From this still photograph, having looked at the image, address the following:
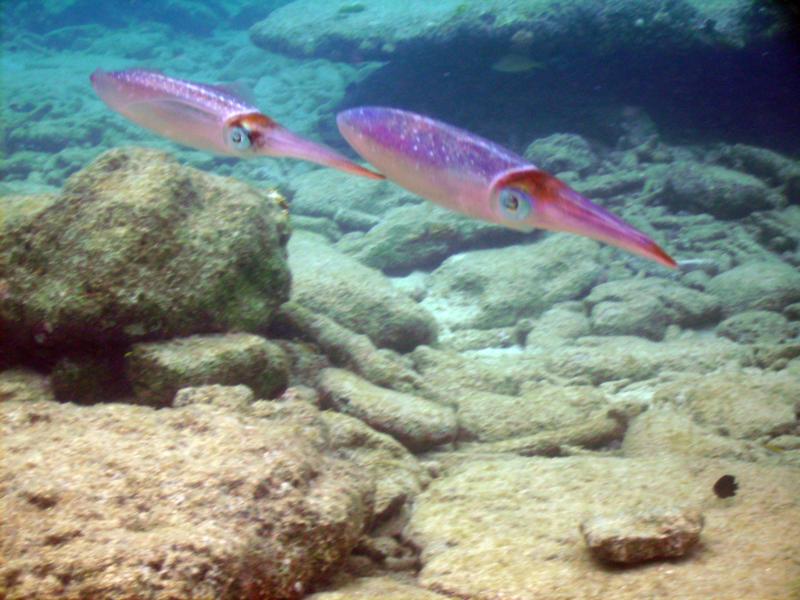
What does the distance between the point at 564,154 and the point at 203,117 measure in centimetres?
1153

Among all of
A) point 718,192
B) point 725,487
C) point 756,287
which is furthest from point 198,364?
point 718,192

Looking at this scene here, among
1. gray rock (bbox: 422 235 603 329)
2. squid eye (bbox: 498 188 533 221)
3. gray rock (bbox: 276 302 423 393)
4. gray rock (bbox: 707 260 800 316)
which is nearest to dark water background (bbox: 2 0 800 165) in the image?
gray rock (bbox: 707 260 800 316)

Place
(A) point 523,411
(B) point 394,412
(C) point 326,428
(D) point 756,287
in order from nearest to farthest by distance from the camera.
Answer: (C) point 326,428 → (B) point 394,412 → (A) point 523,411 → (D) point 756,287

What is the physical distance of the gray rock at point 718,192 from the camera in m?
10.3

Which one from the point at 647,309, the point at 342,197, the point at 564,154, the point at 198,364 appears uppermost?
the point at 564,154

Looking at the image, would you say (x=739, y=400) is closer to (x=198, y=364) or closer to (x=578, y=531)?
(x=578, y=531)

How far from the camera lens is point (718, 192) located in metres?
10.5

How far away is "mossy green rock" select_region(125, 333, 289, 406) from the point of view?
3.23 metres

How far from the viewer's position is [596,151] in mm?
13938

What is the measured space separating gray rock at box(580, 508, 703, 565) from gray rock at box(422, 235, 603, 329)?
5.14m

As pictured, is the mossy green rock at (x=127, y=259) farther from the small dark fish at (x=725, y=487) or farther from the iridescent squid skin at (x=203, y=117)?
the small dark fish at (x=725, y=487)

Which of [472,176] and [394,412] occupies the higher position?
[472,176]

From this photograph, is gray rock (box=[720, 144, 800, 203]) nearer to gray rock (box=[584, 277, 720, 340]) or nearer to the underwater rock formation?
the underwater rock formation

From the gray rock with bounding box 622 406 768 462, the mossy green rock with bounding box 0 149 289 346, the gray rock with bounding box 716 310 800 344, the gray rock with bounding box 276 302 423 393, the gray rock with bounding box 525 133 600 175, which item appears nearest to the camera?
the mossy green rock with bounding box 0 149 289 346
